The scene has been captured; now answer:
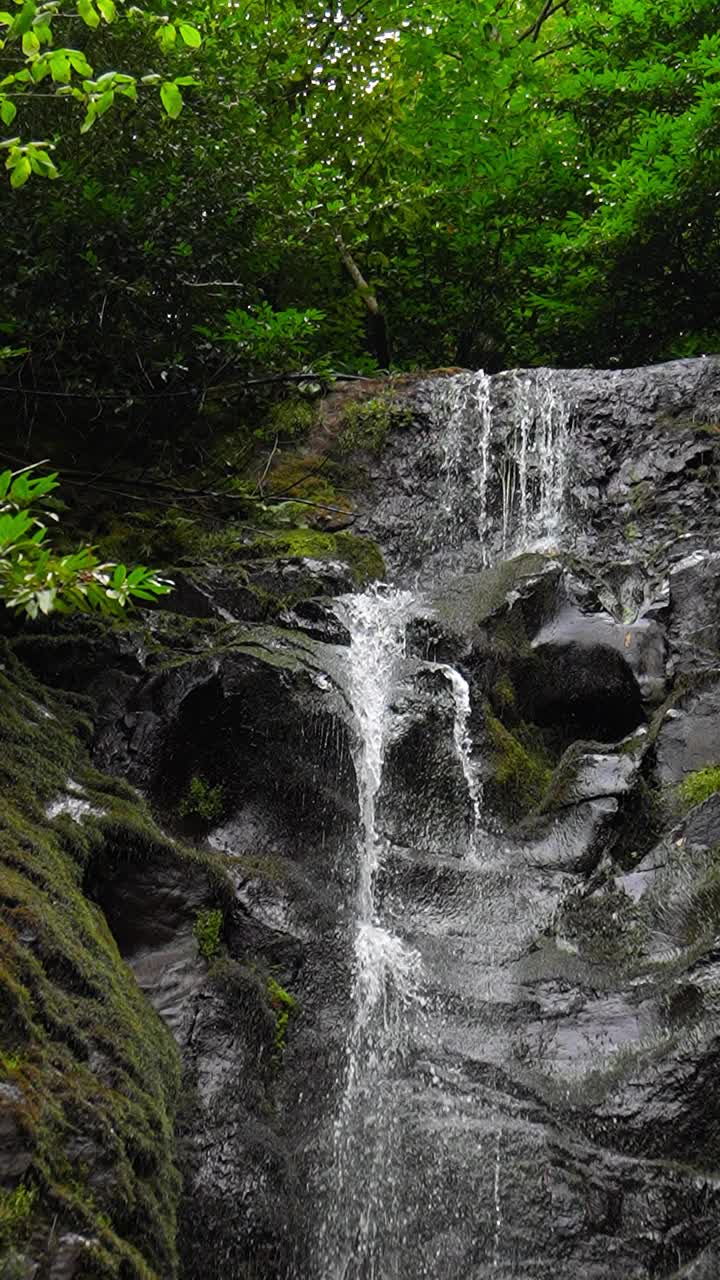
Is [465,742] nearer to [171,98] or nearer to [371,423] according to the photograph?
[171,98]

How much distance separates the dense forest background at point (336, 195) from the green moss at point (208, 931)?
308 cm

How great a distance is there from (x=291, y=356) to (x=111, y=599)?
5.35 m

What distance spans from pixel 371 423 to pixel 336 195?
6.64 feet

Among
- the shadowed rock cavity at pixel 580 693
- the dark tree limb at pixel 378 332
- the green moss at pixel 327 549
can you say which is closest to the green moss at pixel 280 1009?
the shadowed rock cavity at pixel 580 693

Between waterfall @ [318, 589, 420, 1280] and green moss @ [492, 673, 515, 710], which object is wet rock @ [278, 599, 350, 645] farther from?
green moss @ [492, 673, 515, 710]

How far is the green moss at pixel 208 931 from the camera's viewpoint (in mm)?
4602

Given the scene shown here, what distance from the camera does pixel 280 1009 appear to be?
15.4ft

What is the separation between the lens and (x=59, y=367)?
7.46 m

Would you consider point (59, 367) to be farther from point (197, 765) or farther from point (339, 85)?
point (197, 765)

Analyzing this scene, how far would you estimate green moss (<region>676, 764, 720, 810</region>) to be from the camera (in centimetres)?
565

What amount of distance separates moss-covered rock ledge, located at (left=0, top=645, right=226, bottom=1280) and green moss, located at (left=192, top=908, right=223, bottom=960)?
0.30 meters

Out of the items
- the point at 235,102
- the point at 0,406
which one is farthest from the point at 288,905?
the point at 235,102

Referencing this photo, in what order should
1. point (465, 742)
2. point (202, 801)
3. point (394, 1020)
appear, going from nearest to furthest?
point (394, 1020), point (202, 801), point (465, 742)

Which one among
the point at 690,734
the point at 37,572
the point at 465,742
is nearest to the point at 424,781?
the point at 465,742
